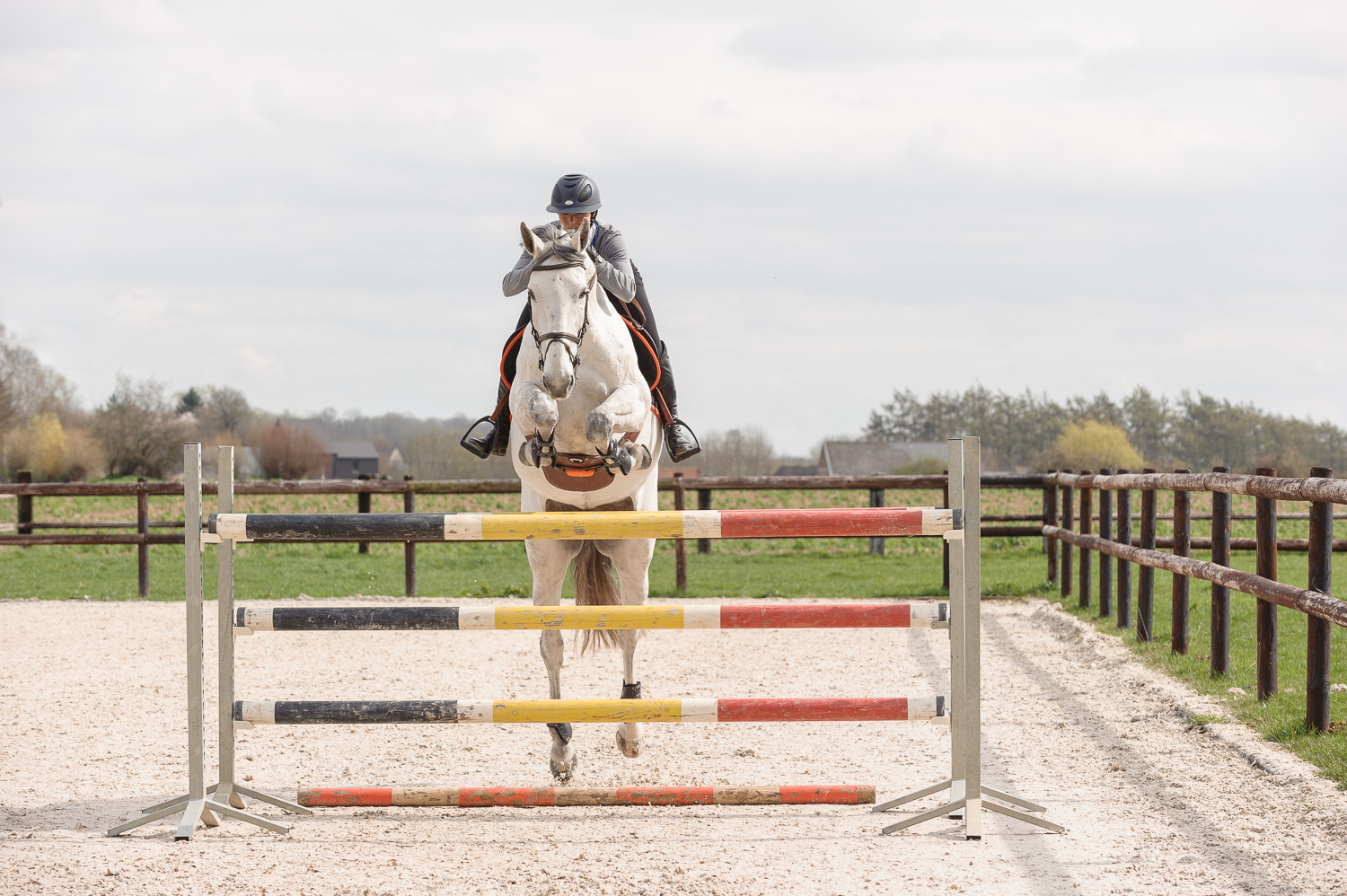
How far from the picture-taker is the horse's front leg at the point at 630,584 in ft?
16.4

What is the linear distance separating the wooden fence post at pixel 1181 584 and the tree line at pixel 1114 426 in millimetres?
33310

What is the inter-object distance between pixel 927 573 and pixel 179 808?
10322mm

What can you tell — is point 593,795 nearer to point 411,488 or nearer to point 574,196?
point 574,196

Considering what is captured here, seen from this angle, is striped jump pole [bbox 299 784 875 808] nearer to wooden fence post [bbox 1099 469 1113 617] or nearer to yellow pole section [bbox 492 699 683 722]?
yellow pole section [bbox 492 699 683 722]

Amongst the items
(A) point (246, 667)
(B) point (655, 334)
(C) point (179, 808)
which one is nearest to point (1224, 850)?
(B) point (655, 334)

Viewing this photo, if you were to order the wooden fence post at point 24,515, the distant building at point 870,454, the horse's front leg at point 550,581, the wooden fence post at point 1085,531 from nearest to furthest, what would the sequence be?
1. the horse's front leg at point 550,581
2. the wooden fence post at point 1085,531
3. the wooden fence post at point 24,515
4. the distant building at point 870,454

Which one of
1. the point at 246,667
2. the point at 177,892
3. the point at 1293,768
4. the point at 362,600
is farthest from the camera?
the point at 362,600

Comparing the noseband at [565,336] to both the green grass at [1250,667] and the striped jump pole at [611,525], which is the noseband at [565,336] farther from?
the green grass at [1250,667]

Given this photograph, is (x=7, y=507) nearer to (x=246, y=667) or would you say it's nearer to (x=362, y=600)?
(x=362, y=600)

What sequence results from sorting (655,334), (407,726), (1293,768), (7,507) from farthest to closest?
(7,507) → (407,726) → (655,334) → (1293,768)

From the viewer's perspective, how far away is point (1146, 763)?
4.72 meters

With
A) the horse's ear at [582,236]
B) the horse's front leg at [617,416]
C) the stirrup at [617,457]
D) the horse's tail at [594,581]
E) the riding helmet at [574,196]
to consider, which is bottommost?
the horse's tail at [594,581]

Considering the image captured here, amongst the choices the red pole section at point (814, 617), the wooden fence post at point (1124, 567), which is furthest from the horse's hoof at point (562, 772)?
the wooden fence post at point (1124, 567)

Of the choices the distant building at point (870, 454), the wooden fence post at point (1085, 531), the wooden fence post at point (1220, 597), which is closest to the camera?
the wooden fence post at point (1220, 597)
